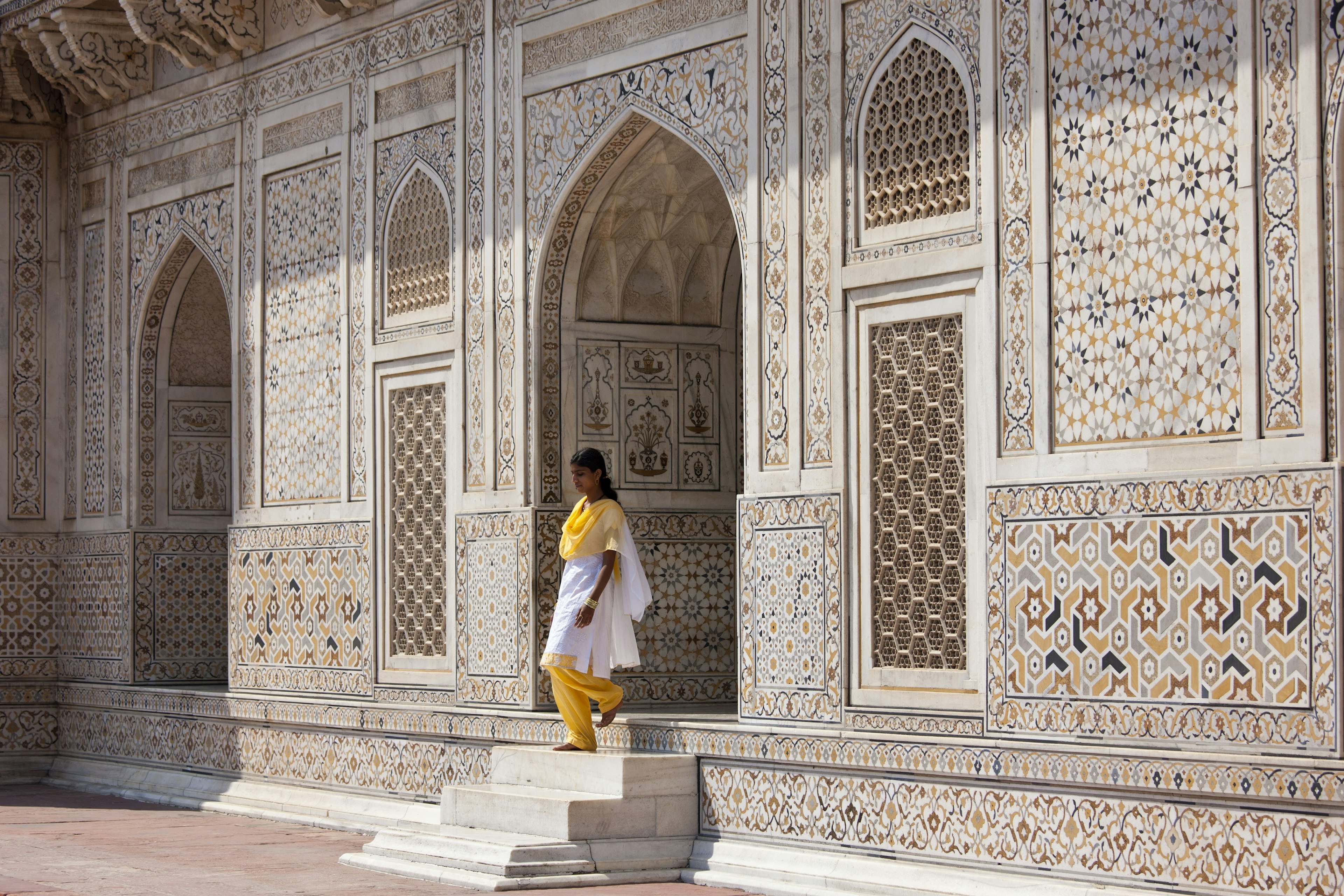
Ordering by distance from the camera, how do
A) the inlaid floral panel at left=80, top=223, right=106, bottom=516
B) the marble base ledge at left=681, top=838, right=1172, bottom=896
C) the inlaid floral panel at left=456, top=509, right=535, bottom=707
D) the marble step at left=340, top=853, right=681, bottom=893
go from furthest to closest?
the inlaid floral panel at left=80, top=223, right=106, bottom=516 < the inlaid floral panel at left=456, top=509, right=535, bottom=707 < the marble step at left=340, top=853, right=681, bottom=893 < the marble base ledge at left=681, top=838, right=1172, bottom=896

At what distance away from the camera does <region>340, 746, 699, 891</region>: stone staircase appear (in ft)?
25.8

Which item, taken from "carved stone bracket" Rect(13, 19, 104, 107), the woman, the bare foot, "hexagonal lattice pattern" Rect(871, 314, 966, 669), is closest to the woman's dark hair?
the woman

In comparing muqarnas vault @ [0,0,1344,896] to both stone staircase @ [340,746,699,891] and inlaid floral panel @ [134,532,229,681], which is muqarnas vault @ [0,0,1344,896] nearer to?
inlaid floral panel @ [134,532,229,681]

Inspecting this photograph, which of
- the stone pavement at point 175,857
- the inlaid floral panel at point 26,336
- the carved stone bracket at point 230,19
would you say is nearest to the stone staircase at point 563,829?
the stone pavement at point 175,857

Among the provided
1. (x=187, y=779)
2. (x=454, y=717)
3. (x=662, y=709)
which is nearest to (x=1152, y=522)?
(x=662, y=709)

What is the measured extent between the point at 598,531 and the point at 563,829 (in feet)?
4.26

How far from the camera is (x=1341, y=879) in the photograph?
590 centimetres

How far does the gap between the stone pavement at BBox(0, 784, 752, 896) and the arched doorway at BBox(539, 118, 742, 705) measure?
147 cm

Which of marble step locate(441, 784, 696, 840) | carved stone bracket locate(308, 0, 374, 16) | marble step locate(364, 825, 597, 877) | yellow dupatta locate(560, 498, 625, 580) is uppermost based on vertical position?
carved stone bracket locate(308, 0, 374, 16)

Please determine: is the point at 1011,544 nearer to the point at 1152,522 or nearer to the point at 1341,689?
the point at 1152,522

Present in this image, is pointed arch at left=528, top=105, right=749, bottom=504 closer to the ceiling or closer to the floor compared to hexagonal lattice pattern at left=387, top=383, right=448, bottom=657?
closer to the ceiling

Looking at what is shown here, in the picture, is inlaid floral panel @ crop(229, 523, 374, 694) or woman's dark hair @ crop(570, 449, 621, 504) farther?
inlaid floral panel @ crop(229, 523, 374, 694)

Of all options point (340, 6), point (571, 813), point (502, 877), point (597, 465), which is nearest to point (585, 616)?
point (597, 465)

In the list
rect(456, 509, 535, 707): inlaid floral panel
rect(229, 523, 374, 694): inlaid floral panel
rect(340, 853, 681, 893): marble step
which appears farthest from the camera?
rect(229, 523, 374, 694): inlaid floral panel
